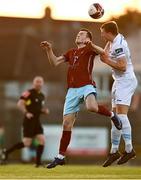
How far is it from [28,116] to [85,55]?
564 cm

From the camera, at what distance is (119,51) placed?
15.6 meters

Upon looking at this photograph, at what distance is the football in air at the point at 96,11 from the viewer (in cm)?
1600

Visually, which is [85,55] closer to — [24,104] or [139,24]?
[24,104]

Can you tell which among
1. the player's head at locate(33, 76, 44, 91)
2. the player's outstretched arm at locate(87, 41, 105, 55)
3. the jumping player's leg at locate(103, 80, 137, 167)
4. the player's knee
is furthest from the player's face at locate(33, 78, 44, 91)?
the player's outstretched arm at locate(87, 41, 105, 55)

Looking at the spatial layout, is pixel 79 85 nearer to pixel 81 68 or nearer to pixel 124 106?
pixel 81 68

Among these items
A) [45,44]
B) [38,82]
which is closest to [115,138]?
[45,44]

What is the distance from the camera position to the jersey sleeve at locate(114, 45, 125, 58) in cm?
1562

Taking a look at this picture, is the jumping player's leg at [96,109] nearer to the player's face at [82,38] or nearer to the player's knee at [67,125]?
the player's knee at [67,125]

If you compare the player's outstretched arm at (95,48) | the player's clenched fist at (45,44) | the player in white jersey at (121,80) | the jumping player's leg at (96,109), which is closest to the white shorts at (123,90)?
the player in white jersey at (121,80)

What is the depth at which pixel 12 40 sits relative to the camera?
54.8 m

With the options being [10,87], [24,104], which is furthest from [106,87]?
[24,104]

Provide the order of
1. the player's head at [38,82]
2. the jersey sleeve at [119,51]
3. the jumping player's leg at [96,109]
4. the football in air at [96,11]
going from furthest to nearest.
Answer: the player's head at [38,82] → the football in air at [96,11] → the jersey sleeve at [119,51] → the jumping player's leg at [96,109]

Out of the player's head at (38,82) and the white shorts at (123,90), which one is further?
the player's head at (38,82)

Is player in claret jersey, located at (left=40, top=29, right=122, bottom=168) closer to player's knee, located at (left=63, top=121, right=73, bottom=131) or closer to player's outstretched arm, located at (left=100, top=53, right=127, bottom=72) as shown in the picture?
player's knee, located at (left=63, top=121, right=73, bottom=131)
